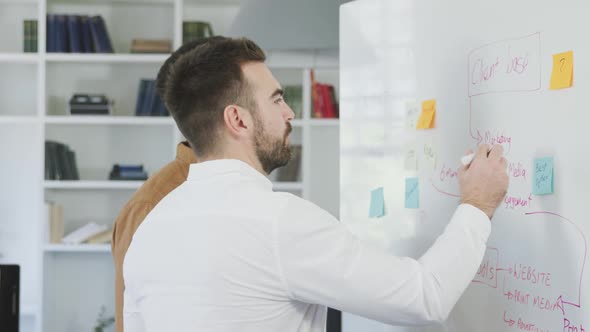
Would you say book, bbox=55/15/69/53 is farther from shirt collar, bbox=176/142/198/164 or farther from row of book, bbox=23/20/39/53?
shirt collar, bbox=176/142/198/164

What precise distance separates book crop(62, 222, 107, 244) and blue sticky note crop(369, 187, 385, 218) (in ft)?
10.4

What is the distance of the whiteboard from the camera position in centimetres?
145

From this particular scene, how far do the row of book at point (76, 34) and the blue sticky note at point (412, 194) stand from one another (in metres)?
3.48

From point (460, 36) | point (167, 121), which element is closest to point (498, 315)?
point (460, 36)

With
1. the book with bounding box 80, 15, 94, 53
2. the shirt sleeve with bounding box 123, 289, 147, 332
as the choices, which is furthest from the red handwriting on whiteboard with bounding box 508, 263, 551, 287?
the book with bounding box 80, 15, 94, 53

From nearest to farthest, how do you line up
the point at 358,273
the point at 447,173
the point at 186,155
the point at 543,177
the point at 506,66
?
the point at 358,273 < the point at 543,177 < the point at 506,66 < the point at 447,173 < the point at 186,155

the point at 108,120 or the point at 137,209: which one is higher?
the point at 108,120

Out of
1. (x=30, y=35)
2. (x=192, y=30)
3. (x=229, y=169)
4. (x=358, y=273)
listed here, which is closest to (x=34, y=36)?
(x=30, y=35)

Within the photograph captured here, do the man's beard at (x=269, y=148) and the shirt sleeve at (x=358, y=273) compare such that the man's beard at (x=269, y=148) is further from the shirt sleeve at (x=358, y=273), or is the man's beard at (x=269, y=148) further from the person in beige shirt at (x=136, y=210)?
the person in beige shirt at (x=136, y=210)

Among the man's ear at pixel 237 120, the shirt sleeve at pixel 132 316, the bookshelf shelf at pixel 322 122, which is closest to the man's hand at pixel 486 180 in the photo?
the man's ear at pixel 237 120

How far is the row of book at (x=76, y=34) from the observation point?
5.08 meters

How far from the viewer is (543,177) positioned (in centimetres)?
152

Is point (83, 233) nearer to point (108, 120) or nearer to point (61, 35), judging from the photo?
point (108, 120)

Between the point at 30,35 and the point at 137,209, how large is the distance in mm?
3414
